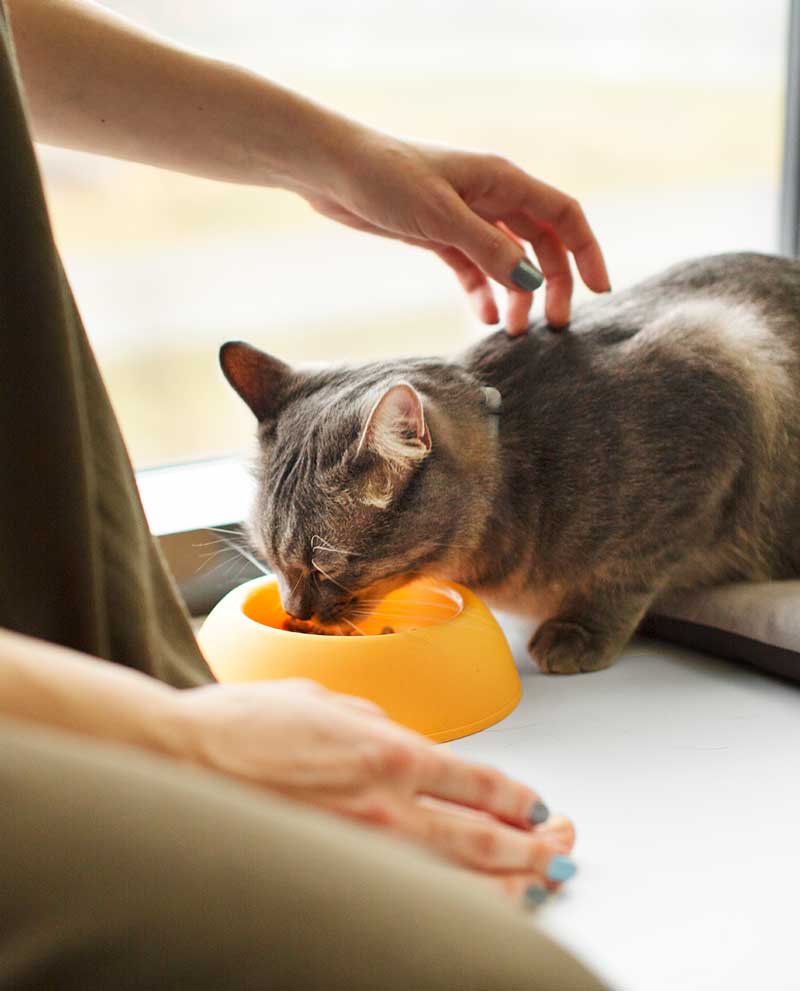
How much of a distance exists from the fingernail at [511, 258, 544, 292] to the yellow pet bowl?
1.43ft

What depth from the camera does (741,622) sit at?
1.40m

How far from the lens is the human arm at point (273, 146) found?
4.17 ft

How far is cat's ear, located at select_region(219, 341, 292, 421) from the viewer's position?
4.60 ft

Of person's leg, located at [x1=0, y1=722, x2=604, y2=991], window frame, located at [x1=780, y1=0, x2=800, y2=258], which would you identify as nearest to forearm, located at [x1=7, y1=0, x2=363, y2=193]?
person's leg, located at [x1=0, y1=722, x2=604, y2=991]

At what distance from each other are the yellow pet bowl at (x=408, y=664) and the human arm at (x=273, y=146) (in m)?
0.49

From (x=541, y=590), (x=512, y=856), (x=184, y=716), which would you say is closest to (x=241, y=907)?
(x=184, y=716)

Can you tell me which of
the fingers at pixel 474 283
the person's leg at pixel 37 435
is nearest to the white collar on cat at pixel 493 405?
the fingers at pixel 474 283

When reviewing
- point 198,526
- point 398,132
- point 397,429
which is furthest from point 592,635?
point 398,132

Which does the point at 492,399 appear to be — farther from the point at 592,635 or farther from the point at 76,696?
the point at 76,696

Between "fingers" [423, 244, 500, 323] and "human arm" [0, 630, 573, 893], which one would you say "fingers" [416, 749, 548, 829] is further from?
"fingers" [423, 244, 500, 323]

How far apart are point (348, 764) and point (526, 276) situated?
919 millimetres

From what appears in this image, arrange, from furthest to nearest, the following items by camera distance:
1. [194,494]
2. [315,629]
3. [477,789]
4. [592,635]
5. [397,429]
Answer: [194,494] → [592,635] → [315,629] → [397,429] → [477,789]

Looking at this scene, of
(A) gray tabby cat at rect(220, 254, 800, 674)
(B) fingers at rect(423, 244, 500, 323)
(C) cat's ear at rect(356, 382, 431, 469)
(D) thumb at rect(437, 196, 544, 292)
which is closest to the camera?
(C) cat's ear at rect(356, 382, 431, 469)

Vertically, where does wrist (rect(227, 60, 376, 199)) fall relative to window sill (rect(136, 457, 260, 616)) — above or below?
above
